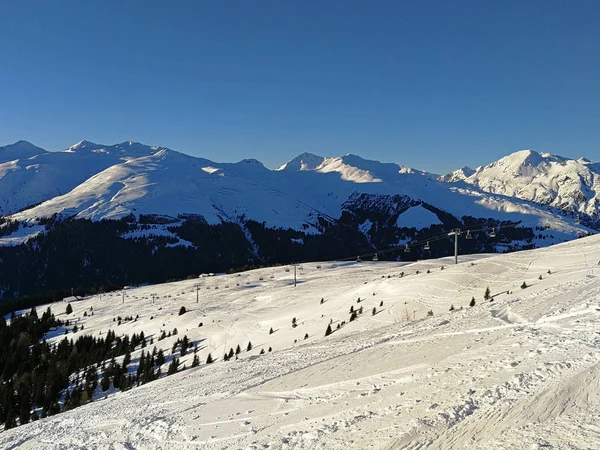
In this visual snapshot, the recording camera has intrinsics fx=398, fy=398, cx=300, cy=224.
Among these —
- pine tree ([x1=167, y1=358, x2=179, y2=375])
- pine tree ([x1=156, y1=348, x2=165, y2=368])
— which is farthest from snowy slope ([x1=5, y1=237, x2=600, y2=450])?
pine tree ([x1=156, y1=348, x2=165, y2=368])

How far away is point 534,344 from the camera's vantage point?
9.40m

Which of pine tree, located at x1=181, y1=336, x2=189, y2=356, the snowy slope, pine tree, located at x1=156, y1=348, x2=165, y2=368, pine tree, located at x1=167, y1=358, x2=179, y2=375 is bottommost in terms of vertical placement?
pine tree, located at x1=156, y1=348, x2=165, y2=368

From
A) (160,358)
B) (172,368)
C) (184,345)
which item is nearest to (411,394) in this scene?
(172,368)

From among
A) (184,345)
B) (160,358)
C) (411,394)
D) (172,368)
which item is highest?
(411,394)

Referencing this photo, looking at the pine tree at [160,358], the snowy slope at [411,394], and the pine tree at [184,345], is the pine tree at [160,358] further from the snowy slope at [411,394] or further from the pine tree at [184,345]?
the snowy slope at [411,394]

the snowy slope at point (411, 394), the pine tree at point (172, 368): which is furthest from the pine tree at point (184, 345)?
the snowy slope at point (411, 394)

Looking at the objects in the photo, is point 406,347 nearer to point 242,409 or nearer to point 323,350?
point 323,350

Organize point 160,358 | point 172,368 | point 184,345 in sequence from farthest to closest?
point 184,345
point 160,358
point 172,368

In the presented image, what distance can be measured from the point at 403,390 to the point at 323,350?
6431 mm

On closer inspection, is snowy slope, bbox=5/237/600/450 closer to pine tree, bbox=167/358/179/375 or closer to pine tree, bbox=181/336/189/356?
pine tree, bbox=167/358/179/375

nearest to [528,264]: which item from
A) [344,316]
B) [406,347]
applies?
[344,316]

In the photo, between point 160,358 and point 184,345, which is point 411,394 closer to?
point 160,358

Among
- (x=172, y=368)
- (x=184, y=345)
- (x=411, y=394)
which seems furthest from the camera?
(x=184, y=345)

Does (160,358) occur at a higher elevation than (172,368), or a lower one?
lower
